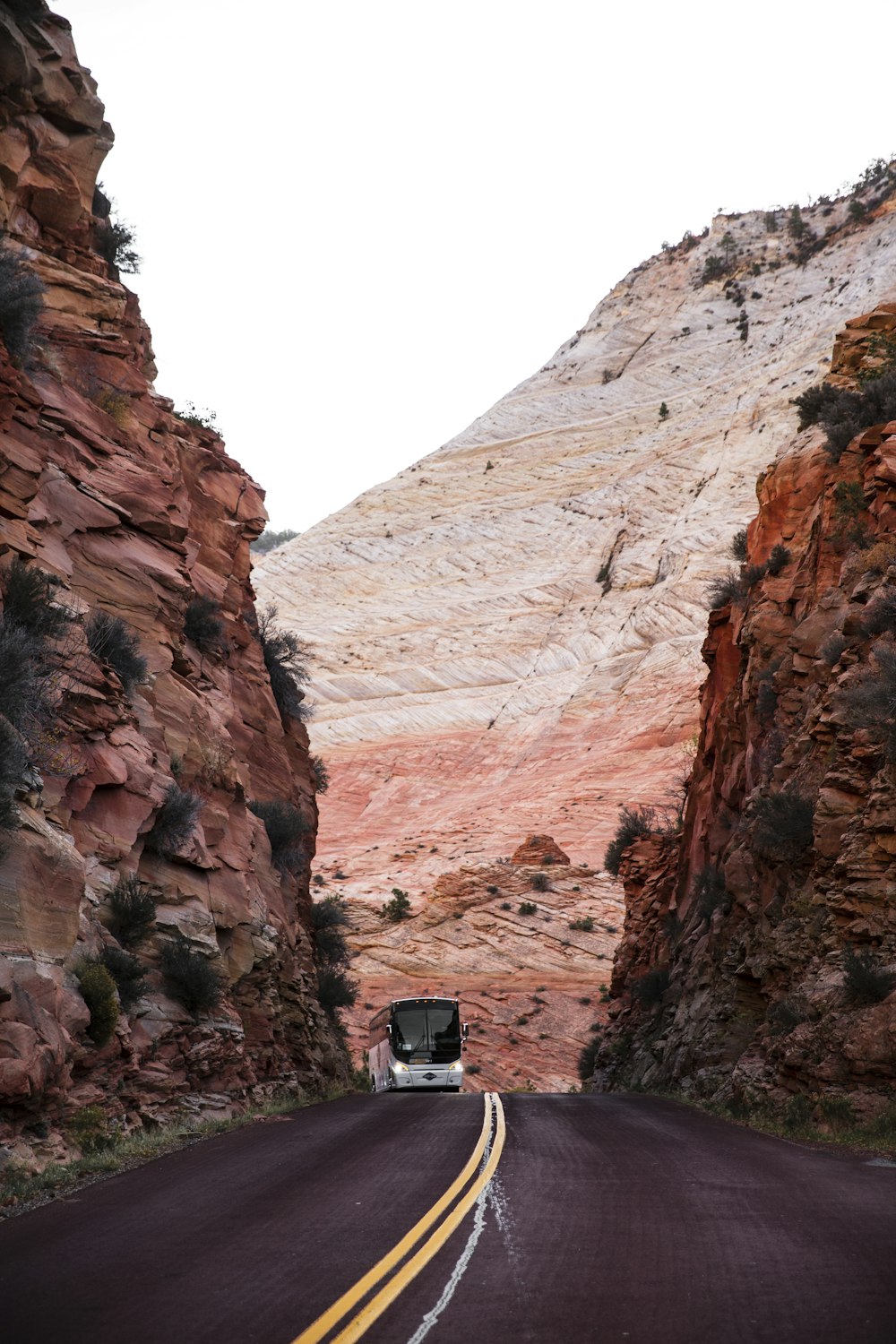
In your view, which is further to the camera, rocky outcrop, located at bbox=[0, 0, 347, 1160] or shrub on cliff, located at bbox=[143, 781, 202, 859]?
shrub on cliff, located at bbox=[143, 781, 202, 859]

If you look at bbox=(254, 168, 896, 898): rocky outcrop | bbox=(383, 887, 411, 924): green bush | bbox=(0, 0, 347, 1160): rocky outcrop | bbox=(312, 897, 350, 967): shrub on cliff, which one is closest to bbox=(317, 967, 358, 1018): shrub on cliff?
bbox=(312, 897, 350, 967): shrub on cliff

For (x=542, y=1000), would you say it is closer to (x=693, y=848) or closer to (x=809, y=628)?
(x=693, y=848)

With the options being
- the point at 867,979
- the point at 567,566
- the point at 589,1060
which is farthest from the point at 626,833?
the point at 567,566

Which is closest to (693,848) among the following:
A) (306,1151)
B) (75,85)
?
(306,1151)

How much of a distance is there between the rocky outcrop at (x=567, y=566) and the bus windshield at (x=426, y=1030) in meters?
21.0

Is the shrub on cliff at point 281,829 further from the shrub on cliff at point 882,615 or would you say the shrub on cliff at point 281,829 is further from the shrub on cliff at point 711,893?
the shrub on cliff at point 882,615

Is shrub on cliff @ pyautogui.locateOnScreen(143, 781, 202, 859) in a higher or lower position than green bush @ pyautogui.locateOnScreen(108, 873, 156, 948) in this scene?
higher

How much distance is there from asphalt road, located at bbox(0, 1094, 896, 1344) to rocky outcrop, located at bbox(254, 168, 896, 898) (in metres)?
42.0

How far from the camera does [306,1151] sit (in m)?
11.8

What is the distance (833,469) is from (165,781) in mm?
15007

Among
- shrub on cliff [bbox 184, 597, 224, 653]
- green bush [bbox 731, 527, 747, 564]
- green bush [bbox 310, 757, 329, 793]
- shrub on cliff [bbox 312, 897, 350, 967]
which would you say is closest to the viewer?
shrub on cliff [bbox 184, 597, 224, 653]

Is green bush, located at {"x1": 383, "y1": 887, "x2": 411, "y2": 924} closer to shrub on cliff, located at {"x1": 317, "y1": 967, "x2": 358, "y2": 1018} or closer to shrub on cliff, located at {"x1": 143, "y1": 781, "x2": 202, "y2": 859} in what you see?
shrub on cliff, located at {"x1": 317, "y1": 967, "x2": 358, "y2": 1018}

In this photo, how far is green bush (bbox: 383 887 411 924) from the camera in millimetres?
49094

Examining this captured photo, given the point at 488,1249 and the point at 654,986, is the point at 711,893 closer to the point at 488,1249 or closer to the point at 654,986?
the point at 654,986
